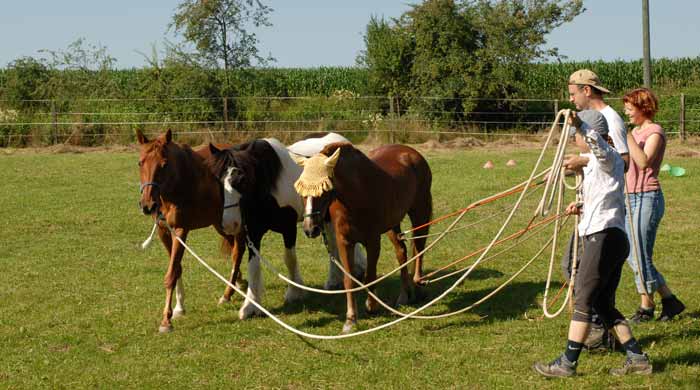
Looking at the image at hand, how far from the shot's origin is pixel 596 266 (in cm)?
493

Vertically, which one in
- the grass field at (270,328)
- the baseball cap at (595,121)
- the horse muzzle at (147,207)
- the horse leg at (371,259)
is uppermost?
the baseball cap at (595,121)

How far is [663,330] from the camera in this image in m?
6.23

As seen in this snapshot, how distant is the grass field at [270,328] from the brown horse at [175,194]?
1.76ft

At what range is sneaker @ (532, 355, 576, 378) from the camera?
5.17 m

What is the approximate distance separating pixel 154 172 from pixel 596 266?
377 centimetres

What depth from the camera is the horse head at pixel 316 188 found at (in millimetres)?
6098

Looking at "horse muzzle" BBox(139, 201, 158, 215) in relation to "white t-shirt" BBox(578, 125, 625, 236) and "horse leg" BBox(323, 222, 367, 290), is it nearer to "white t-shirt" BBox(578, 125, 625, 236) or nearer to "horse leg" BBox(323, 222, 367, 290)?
"horse leg" BBox(323, 222, 367, 290)

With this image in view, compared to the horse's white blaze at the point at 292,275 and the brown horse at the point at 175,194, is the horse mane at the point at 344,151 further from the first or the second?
the horse's white blaze at the point at 292,275

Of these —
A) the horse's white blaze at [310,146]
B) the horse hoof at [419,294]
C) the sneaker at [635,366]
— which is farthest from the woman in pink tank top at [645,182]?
the horse's white blaze at [310,146]

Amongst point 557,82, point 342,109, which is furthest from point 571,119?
point 557,82

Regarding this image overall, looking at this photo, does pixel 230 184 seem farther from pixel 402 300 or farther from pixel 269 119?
pixel 269 119

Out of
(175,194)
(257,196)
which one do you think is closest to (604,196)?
(257,196)

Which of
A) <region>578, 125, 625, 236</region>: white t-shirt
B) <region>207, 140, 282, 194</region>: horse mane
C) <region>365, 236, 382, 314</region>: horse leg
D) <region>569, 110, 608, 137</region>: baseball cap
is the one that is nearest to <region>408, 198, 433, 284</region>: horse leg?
<region>365, 236, 382, 314</region>: horse leg

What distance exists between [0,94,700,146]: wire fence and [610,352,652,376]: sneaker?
18468 mm
